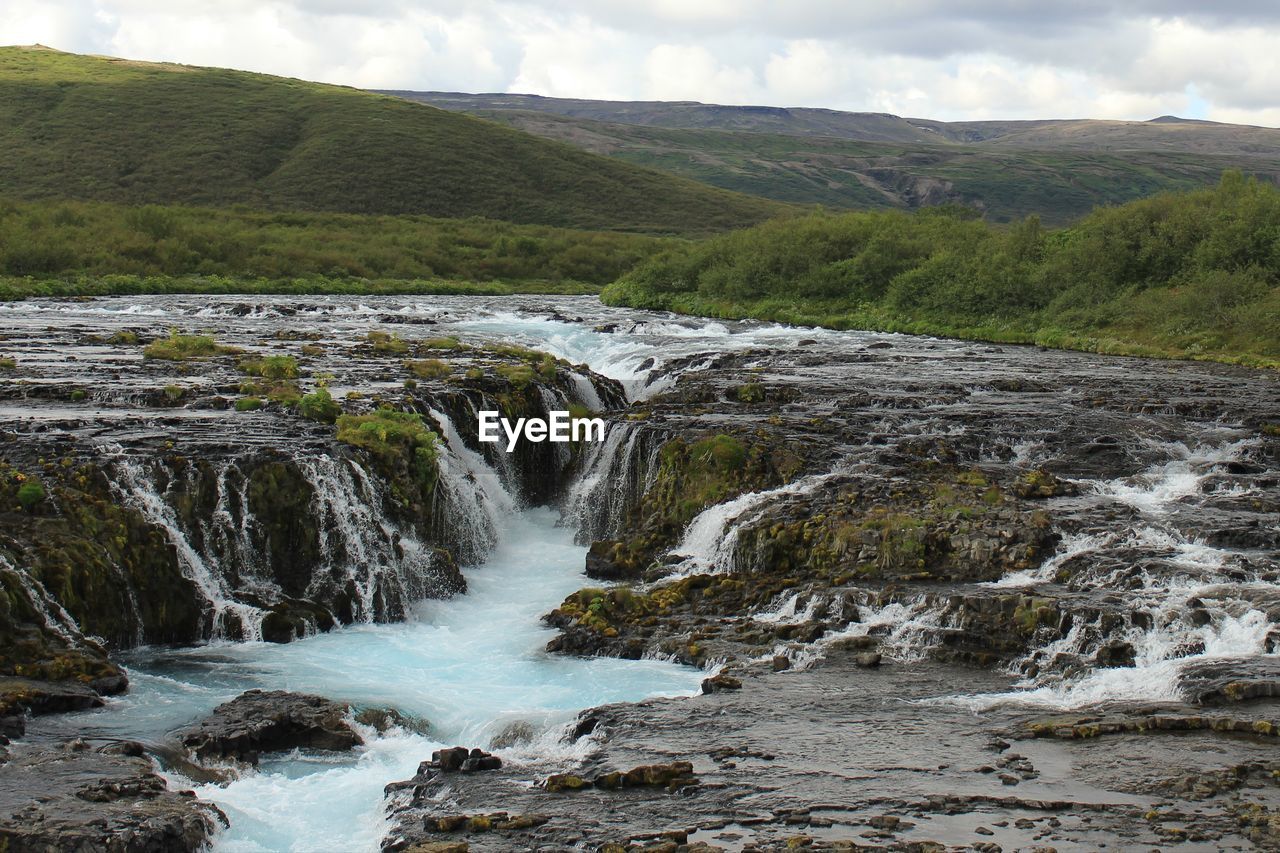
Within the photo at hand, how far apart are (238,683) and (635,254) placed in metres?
88.6

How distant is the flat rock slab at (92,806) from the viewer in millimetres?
12523

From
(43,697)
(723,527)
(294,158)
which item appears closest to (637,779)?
(43,697)

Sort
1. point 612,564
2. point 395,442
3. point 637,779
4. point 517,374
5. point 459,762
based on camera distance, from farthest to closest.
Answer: point 517,374
point 395,442
point 612,564
point 459,762
point 637,779

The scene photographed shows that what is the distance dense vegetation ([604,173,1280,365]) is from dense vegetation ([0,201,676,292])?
77.4 ft

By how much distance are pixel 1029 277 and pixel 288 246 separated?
53.7 m

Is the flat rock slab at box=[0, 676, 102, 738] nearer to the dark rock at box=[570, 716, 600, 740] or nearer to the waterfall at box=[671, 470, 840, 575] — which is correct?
the dark rock at box=[570, 716, 600, 740]

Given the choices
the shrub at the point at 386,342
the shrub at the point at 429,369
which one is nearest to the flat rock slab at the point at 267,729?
the shrub at the point at 429,369

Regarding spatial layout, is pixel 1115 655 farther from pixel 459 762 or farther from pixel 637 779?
pixel 459 762

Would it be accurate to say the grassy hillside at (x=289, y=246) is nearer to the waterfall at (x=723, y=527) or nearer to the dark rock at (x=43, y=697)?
the waterfall at (x=723, y=527)

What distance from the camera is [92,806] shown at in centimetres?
1331

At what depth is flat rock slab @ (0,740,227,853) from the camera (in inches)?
493

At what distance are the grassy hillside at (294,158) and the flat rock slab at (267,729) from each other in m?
115

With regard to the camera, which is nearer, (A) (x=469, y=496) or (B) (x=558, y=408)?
(A) (x=469, y=496)

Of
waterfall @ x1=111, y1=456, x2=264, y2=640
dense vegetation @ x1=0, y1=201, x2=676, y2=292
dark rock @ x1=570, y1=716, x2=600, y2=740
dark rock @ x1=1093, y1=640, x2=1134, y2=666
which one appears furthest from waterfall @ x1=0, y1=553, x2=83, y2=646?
dense vegetation @ x1=0, y1=201, x2=676, y2=292
